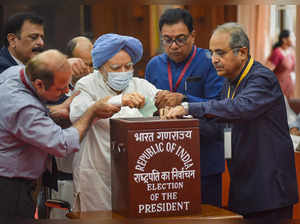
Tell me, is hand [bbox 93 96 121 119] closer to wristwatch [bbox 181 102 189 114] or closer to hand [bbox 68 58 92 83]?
hand [bbox 68 58 92 83]

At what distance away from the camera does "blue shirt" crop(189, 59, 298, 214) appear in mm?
2770

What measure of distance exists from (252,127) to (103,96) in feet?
2.58

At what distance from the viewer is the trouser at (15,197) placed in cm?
253

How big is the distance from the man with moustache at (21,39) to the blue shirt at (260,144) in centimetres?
87

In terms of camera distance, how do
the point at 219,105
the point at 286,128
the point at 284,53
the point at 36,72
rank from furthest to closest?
1. the point at 284,53
2. the point at 286,128
3. the point at 219,105
4. the point at 36,72

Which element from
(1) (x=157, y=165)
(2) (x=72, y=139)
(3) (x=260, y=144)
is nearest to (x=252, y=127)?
(3) (x=260, y=144)

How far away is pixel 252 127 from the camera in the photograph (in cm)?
283

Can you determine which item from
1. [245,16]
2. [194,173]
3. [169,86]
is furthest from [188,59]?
[194,173]

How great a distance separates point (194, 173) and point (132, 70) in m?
0.60

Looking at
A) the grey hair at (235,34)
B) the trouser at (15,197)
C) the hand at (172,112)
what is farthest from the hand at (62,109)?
the grey hair at (235,34)

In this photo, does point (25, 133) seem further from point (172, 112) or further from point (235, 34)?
point (235, 34)

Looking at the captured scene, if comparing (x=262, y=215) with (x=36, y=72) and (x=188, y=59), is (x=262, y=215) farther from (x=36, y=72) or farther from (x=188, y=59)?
(x=36, y=72)

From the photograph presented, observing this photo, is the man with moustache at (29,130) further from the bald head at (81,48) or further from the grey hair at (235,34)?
the grey hair at (235,34)

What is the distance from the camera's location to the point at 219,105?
8.95ft
